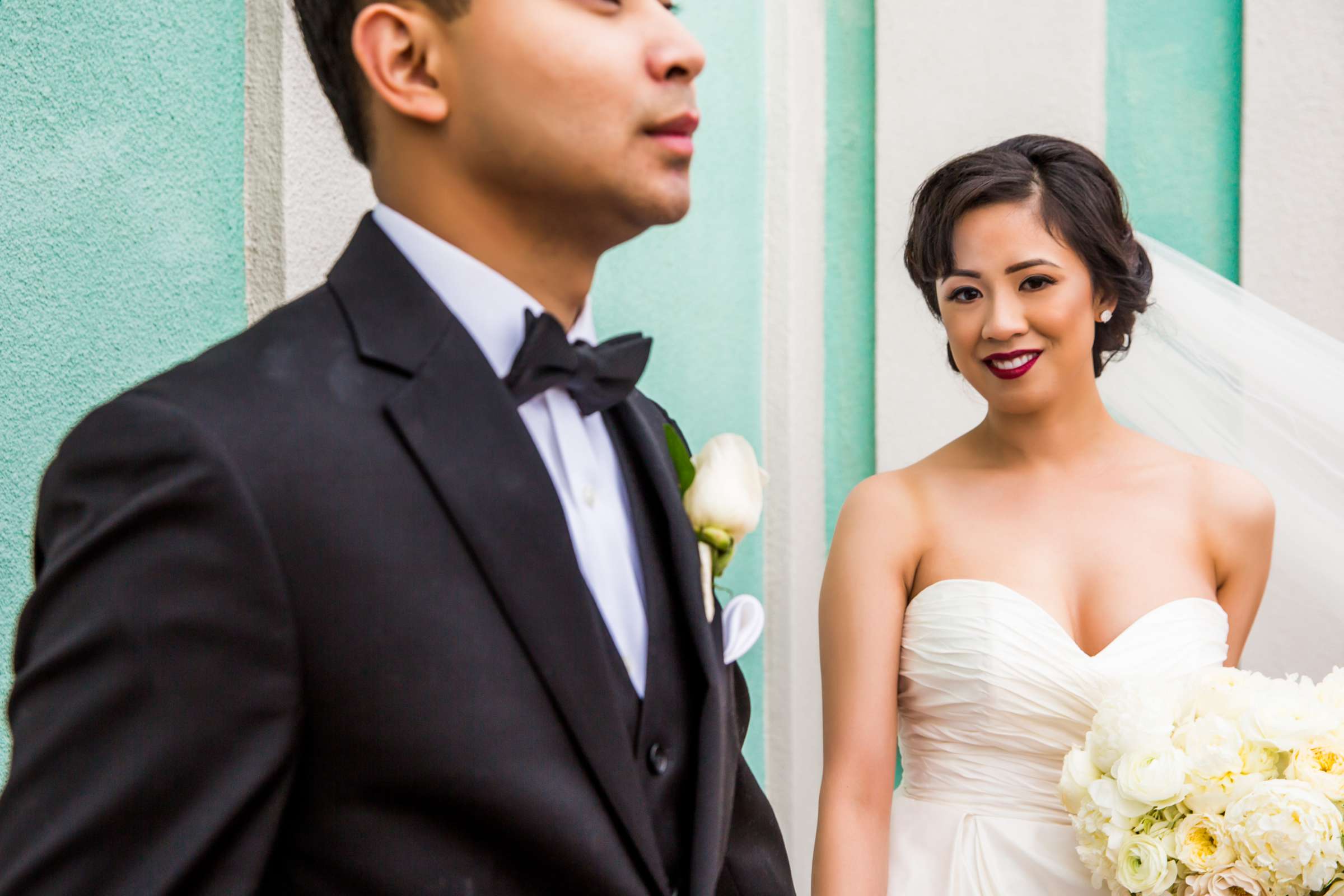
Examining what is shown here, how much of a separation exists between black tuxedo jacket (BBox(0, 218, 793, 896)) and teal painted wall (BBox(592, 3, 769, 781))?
2.06 meters

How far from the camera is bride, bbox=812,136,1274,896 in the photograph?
7.25ft

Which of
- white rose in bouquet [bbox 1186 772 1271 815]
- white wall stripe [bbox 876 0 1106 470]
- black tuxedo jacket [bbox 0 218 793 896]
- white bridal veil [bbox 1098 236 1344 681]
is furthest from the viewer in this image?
white wall stripe [bbox 876 0 1106 470]

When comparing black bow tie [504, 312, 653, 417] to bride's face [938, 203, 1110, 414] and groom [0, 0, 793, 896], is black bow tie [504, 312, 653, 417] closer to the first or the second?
groom [0, 0, 793, 896]

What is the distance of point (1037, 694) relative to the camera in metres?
2.21

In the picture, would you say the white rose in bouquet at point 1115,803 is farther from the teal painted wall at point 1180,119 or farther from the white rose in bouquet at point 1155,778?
the teal painted wall at point 1180,119

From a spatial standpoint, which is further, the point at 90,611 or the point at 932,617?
the point at 932,617

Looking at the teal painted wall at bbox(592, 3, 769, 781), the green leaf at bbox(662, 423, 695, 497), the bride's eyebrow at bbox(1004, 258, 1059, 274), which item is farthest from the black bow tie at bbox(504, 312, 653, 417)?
the teal painted wall at bbox(592, 3, 769, 781)

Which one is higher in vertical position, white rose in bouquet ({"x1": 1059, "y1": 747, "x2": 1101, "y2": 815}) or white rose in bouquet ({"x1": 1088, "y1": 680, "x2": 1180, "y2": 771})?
white rose in bouquet ({"x1": 1088, "y1": 680, "x2": 1180, "y2": 771})

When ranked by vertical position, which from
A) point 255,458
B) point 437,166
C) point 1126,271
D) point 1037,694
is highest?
point 437,166

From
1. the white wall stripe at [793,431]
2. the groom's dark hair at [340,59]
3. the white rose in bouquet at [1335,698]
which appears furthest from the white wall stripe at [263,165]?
the white wall stripe at [793,431]

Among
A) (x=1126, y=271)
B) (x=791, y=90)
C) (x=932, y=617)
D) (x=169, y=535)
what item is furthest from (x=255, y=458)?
(x=791, y=90)

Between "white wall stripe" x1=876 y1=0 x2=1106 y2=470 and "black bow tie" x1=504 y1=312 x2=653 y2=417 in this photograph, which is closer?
"black bow tie" x1=504 y1=312 x2=653 y2=417

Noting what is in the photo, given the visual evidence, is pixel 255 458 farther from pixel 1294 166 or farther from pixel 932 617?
pixel 1294 166

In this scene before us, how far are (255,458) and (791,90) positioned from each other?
3212 millimetres
